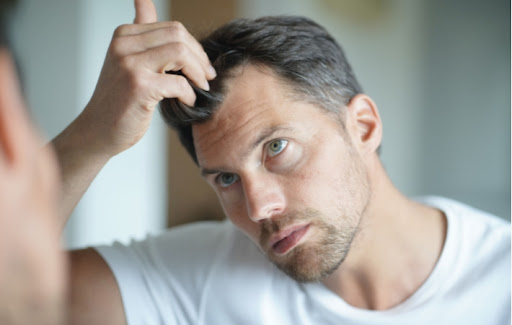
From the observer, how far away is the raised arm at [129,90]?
3.15ft

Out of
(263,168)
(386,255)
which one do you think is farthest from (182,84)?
(386,255)

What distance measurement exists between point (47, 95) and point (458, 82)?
1.90 m

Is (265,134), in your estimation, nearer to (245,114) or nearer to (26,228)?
(245,114)

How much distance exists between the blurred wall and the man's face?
107cm

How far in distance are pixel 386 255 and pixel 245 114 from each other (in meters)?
0.49

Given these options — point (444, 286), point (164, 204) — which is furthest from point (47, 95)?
point (444, 286)

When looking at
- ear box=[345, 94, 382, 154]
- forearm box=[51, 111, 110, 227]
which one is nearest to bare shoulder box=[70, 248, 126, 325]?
forearm box=[51, 111, 110, 227]

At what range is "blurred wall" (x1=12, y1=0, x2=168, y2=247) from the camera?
2064 millimetres

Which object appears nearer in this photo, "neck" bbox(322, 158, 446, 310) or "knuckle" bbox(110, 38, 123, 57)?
"knuckle" bbox(110, 38, 123, 57)

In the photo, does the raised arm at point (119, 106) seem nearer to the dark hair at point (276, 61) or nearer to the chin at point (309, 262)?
the dark hair at point (276, 61)

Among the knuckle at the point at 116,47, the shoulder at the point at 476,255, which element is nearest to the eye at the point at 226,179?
the knuckle at the point at 116,47

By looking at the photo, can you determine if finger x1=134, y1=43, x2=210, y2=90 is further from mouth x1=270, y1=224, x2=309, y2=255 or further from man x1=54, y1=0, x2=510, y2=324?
mouth x1=270, y1=224, x2=309, y2=255

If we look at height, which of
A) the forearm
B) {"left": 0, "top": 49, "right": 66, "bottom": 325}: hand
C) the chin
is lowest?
the chin

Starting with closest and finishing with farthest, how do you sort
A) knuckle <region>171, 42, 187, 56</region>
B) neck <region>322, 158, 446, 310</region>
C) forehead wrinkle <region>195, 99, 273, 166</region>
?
knuckle <region>171, 42, 187, 56</region> → forehead wrinkle <region>195, 99, 273, 166</region> → neck <region>322, 158, 446, 310</region>
